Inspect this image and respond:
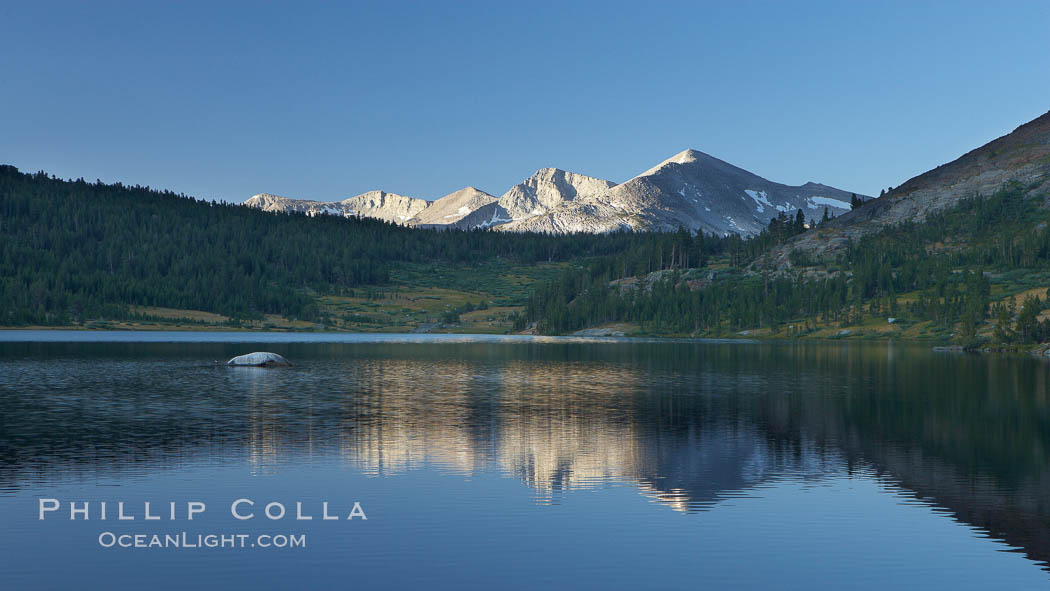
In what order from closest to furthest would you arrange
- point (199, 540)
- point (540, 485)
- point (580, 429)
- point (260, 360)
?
point (199, 540) < point (540, 485) < point (580, 429) < point (260, 360)

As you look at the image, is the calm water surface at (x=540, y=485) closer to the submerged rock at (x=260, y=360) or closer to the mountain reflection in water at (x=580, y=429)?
the mountain reflection in water at (x=580, y=429)

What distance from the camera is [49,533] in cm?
2589

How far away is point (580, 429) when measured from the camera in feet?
167

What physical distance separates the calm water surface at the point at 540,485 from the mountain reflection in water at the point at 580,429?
255 millimetres

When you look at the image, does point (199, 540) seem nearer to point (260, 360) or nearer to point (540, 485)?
point (540, 485)

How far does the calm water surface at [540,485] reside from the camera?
23141 millimetres

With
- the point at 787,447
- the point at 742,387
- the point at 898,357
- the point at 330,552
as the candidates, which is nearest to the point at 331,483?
the point at 330,552

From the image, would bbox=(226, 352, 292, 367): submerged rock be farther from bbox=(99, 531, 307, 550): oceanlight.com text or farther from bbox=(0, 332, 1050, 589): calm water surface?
bbox=(99, 531, 307, 550): oceanlight.com text

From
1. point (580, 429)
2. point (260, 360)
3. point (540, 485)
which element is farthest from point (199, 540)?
point (260, 360)

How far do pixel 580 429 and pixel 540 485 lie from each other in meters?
17.0

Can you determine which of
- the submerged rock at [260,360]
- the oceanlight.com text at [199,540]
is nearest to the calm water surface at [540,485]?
the oceanlight.com text at [199,540]

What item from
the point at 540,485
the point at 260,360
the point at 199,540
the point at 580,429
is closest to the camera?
the point at 199,540

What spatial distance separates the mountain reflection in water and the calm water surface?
0.84 ft

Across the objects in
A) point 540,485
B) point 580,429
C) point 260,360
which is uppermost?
point 260,360
